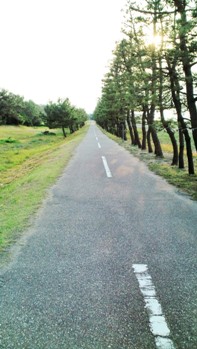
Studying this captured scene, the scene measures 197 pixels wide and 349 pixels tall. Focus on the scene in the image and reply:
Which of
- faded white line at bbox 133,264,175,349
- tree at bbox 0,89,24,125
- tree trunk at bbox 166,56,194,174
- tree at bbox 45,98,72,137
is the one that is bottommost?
faded white line at bbox 133,264,175,349

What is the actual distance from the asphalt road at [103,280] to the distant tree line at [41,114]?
1972 inches

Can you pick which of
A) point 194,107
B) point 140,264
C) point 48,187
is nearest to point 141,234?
point 140,264

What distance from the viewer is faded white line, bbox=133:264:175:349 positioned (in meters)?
2.84

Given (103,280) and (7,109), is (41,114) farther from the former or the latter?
(103,280)

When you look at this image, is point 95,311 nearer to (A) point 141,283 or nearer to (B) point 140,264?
(A) point 141,283

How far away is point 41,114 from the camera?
186ft

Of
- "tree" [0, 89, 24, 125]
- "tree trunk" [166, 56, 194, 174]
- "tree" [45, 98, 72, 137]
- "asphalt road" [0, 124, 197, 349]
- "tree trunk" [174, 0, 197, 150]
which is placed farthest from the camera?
"tree" [0, 89, 24, 125]

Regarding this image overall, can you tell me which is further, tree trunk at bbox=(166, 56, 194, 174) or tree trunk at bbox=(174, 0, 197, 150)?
tree trunk at bbox=(166, 56, 194, 174)

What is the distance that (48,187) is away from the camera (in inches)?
401

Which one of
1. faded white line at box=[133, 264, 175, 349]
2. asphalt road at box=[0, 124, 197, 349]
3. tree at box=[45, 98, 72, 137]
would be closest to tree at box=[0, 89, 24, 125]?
tree at box=[45, 98, 72, 137]

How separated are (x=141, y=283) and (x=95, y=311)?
0.84 meters

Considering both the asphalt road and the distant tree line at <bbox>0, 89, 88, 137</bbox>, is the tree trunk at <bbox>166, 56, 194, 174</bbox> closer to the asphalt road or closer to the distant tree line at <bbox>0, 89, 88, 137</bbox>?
the asphalt road

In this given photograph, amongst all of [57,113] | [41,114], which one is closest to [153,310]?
[57,113]

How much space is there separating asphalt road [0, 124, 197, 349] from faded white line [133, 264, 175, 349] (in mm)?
11
